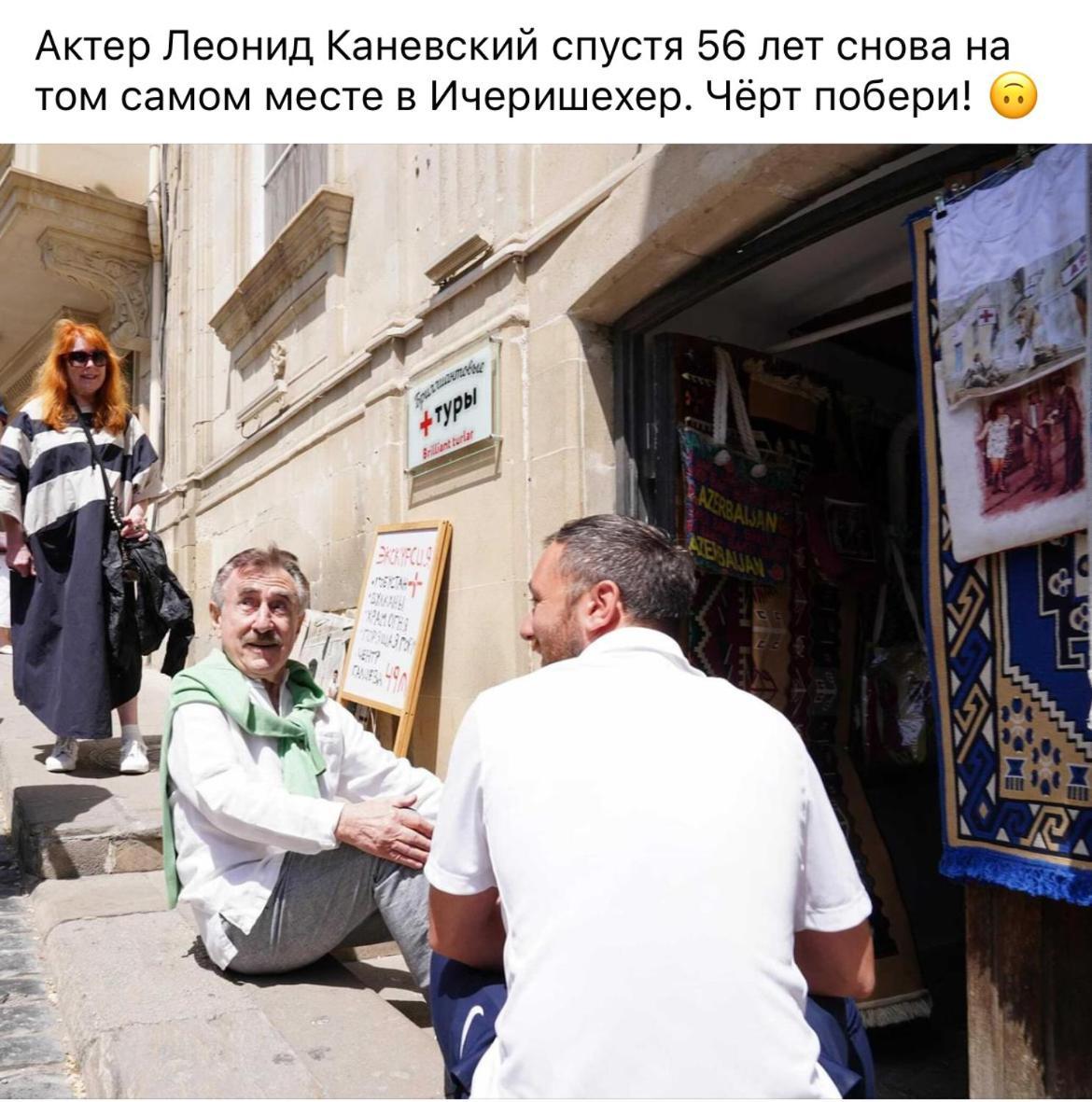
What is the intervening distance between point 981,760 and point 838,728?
6.15ft

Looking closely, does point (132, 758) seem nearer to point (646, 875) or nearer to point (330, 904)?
point (330, 904)

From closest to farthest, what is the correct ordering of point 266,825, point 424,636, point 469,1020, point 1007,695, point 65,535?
1. point 469,1020
2. point 266,825
3. point 1007,695
4. point 65,535
5. point 424,636

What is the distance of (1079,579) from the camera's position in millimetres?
2350

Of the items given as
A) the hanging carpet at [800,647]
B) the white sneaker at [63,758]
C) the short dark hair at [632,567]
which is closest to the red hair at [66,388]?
the white sneaker at [63,758]

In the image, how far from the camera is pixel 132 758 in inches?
178

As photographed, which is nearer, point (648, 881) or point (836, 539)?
point (648, 881)

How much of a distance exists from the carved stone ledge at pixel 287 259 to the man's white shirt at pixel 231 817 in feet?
13.5

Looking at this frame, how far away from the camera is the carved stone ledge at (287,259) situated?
245 inches

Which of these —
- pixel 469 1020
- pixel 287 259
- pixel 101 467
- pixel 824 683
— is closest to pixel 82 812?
→ pixel 101 467

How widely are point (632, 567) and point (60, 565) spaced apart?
11.1 feet

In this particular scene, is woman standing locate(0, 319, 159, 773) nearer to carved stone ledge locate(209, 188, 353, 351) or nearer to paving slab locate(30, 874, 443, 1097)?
paving slab locate(30, 874, 443, 1097)

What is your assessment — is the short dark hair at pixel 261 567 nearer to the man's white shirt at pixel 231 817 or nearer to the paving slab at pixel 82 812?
the man's white shirt at pixel 231 817
